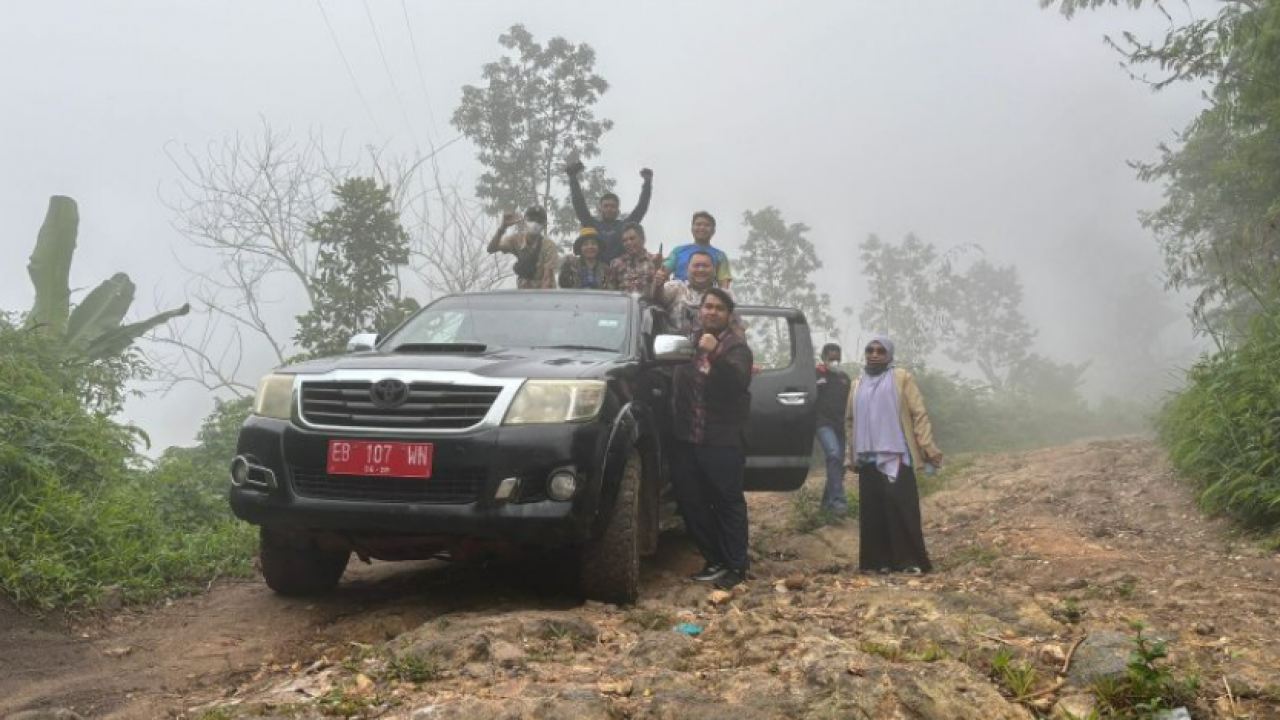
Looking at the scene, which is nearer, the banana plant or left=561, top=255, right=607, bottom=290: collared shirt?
left=561, top=255, right=607, bottom=290: collared shirt

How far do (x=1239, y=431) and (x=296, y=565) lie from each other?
6255 mm

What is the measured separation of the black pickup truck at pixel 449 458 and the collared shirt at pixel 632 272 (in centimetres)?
264

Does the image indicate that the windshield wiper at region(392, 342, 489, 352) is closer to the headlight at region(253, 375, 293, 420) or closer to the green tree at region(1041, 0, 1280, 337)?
the headlight at region(253, 375, 293, 420)

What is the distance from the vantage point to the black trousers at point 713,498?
17.2 ft

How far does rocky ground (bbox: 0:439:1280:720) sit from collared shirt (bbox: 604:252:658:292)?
2.22 metres

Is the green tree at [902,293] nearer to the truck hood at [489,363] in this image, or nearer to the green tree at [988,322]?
the green tree at [988,322]

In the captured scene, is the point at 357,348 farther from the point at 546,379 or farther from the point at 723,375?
the point at 723,375

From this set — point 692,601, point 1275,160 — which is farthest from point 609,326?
point 1275,160

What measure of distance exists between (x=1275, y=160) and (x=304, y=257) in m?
17.6

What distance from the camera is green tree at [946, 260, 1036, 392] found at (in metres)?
62.4

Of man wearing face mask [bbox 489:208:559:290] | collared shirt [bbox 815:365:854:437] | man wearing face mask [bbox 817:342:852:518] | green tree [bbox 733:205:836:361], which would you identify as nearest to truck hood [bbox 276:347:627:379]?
man wearing face mask [bbox 489:208:559:290]

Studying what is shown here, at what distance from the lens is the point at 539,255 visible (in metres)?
7.95

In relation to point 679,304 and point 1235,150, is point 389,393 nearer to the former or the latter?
point 679,304

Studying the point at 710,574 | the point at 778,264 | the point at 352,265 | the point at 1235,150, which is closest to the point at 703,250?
the point at 710,574
